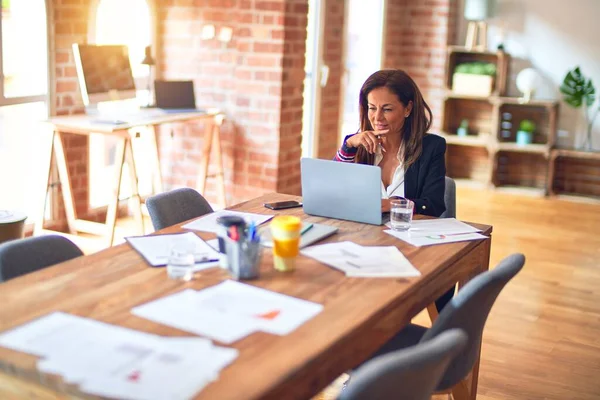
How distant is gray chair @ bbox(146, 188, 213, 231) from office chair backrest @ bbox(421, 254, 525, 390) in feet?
3.69

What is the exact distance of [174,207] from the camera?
9.70ft

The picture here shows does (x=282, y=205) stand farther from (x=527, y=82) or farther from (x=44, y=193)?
(x=527, y=82)

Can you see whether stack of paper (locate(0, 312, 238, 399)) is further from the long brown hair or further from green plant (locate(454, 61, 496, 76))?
green plant (locate(454, 61, 496, 76))

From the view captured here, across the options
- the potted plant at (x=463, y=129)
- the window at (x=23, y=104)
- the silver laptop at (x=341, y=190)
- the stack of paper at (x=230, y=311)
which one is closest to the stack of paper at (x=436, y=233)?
the silver laptop at (x=341, y=190)

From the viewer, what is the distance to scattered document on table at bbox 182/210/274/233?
2.67 meters

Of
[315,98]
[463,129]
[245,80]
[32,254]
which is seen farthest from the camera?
[463,129]

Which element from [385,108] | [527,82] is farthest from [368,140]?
[527,82]

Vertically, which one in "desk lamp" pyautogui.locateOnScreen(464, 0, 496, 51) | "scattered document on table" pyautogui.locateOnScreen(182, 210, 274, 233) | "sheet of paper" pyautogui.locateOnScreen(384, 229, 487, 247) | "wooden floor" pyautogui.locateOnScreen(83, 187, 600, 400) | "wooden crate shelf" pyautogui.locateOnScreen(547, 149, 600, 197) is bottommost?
"wooden floor" pyautogui.locateOnScreen(83, 187, 600, 400)

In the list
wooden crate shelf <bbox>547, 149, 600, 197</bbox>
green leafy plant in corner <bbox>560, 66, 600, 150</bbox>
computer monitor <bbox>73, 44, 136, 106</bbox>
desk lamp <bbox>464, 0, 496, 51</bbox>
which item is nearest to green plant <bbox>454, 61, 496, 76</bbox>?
desk lamp <bbox>464, 0, 496, 51</bbox>

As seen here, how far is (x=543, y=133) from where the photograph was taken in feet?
23.9

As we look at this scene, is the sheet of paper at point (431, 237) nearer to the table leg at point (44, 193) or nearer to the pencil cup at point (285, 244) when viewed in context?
the pencil cup at point (285, 244)

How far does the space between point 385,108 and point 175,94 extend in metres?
2.36

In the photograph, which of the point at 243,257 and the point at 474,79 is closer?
the point at 243,257

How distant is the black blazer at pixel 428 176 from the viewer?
3205mm
